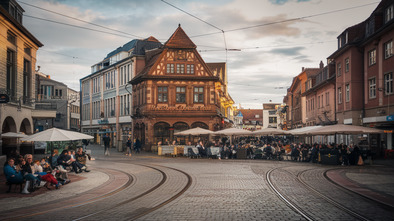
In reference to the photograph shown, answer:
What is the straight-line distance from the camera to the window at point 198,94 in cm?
4519

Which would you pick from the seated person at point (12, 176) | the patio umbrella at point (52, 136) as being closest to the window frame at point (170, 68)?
the patio umbrella at point (52, 136)

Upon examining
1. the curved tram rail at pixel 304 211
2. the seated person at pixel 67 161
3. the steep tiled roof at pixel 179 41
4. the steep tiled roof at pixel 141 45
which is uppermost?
the steep tiled roof at pixel 141 45

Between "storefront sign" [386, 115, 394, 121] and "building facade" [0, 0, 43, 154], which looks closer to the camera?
"building facade" [0, 0, 43, 154]

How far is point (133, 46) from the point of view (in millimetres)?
55125

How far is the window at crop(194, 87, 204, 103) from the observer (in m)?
45.2

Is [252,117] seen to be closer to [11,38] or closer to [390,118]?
[390,118]

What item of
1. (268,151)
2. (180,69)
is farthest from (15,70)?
(180,69)

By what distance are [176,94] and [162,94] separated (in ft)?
5.13

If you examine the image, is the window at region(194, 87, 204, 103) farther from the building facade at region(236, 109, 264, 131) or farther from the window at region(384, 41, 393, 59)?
the building facade at region(236, 109, 264, 131)

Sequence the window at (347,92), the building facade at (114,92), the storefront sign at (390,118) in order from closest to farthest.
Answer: the storefront sign at (390,118)
the window at (347,92)
the building facade at (114,92)

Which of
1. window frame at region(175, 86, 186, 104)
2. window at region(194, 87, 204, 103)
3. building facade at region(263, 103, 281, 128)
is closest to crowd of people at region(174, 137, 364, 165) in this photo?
window frame at region(175, 86, 186, 104)

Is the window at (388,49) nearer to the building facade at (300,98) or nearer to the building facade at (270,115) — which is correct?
the building facade at (300,98)

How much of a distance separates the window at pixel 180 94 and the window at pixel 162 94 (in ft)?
4.07

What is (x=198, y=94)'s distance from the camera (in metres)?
45.3
